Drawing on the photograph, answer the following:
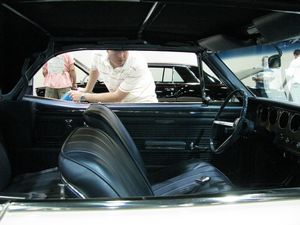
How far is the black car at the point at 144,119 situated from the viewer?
1847mm

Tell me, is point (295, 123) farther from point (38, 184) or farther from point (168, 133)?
point (38, 184)

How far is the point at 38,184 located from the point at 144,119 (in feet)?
2.97

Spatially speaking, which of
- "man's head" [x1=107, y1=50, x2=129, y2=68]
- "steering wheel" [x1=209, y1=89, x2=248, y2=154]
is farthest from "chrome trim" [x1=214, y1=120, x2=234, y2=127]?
"man's head" [x1=107, y1=50, x2=129, y2=68]

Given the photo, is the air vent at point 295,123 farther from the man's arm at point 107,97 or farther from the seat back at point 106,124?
the man's arm at point 107,97

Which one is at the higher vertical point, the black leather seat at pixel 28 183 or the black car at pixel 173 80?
the black car at pixel 173 80

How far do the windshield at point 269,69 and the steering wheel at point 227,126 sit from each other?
0.40 m

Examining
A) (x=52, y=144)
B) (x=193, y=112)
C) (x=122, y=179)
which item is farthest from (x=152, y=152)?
(x=122, y=179)

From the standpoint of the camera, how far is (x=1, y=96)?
2902 mm

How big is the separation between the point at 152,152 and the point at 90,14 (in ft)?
3.77

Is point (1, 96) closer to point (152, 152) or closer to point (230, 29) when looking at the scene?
point (152, 152)

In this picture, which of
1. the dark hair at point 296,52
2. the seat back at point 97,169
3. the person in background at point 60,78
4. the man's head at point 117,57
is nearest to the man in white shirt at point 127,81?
the man's head at point 117,57

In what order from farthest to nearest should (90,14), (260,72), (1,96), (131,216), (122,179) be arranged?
(260,72)
(1,96)
(90,14)
(122,179)
(131,216)

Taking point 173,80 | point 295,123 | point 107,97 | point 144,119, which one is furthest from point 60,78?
point 295,123

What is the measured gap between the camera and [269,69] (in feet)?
14.2
